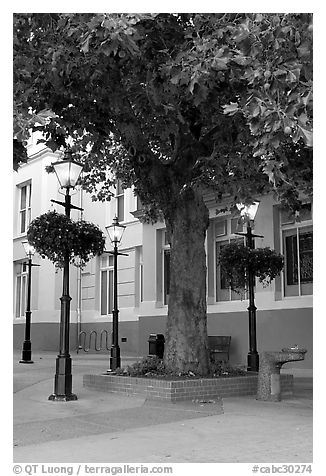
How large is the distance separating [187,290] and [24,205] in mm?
18137

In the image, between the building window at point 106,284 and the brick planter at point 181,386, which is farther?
the building window at point 106,284

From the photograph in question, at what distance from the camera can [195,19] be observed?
8305 millimetres

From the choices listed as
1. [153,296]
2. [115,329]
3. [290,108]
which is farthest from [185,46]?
[153,296]

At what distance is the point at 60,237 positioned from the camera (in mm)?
10852

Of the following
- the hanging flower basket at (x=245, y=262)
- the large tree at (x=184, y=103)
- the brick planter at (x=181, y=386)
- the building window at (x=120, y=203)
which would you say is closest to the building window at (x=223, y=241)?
the hanging flower basket at (x=245, y=262)

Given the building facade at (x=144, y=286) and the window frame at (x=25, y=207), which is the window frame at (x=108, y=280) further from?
the window frame at (x=25, y=207)

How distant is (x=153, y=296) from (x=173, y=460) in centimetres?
1471

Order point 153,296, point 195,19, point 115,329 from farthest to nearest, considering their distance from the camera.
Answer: point 153,296 < point 115,329 < point 195,19

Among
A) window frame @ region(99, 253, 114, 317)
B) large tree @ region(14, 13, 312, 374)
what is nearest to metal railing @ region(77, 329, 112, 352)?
window frame @ region(99, 253, 114, 317)

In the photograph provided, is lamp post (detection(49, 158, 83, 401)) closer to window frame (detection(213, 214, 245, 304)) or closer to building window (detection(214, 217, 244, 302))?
window frame (detection(213, 214, 245, 304))

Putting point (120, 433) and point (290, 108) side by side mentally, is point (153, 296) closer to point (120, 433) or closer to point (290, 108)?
point (120, 433)

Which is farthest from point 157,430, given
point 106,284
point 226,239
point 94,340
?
point 106,284

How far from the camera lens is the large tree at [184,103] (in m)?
6.73

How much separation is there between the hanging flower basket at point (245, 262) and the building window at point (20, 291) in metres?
16.2
